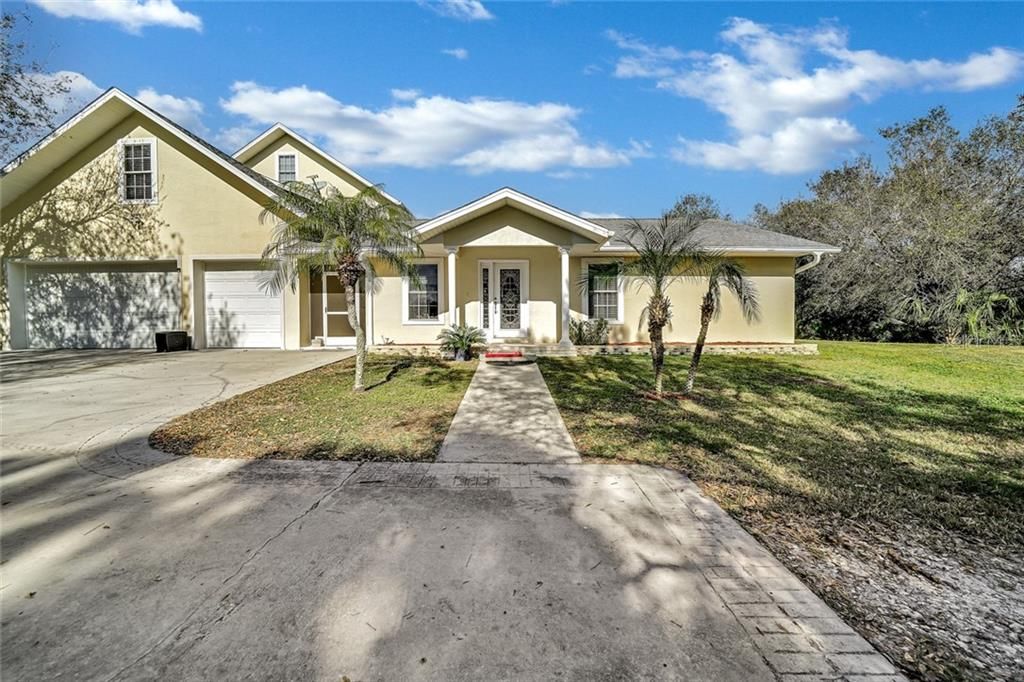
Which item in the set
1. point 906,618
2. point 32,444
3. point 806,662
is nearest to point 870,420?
point 906,618

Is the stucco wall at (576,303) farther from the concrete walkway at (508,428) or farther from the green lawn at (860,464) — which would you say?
the concrete walkway at (508,428)

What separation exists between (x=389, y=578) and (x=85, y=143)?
56.3 ft

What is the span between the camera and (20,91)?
1417 centimetres

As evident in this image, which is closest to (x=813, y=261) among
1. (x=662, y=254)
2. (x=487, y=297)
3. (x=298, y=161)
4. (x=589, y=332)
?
(x=589, y=332)

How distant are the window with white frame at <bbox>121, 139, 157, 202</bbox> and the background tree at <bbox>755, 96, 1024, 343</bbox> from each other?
24.3 metres

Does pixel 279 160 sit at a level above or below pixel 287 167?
above

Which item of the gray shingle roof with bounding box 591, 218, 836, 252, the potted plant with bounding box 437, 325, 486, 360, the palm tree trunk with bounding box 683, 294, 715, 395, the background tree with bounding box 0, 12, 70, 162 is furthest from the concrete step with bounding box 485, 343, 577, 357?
the background tree with bounding box 0, 12, 70, 162

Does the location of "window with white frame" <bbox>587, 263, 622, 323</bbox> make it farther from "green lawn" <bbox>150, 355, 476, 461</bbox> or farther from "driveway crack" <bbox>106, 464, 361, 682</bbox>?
"driveway crack" <bbox>106, 464, 361, 682</bbox>

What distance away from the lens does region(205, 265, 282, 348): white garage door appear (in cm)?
1412

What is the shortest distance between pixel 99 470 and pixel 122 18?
36.3ft

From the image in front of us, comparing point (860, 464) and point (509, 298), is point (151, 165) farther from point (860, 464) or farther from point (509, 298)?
point (860, 464)

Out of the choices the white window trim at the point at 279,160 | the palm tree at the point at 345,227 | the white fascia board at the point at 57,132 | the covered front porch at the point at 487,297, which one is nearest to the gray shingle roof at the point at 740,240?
the covered front porch at the point at 487,297

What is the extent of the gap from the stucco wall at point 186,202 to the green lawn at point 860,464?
10.2m

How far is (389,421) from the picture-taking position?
6141 millimetres
